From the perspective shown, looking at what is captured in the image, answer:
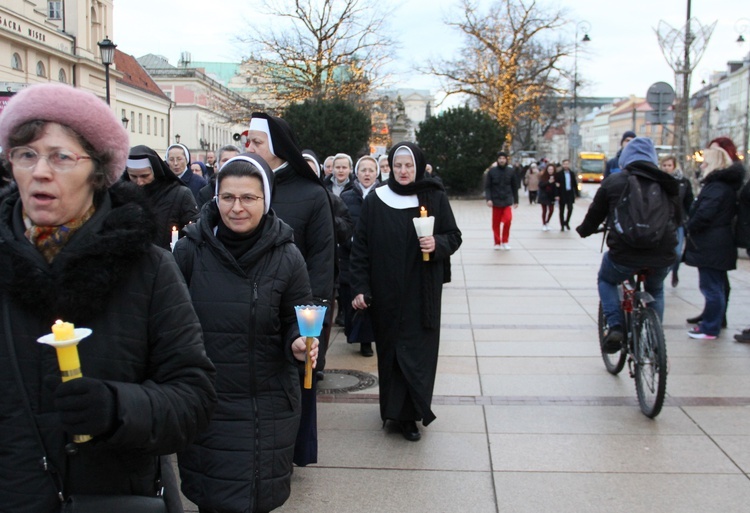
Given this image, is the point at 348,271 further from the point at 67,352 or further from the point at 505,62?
the point at 505,62

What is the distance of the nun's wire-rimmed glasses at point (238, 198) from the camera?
3490mm

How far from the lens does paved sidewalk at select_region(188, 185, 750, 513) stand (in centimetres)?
447

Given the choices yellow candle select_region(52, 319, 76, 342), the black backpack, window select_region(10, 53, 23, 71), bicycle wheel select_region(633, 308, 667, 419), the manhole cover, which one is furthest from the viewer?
window select_region(10, 53, 23, 71)

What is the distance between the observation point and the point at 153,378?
6.84ft

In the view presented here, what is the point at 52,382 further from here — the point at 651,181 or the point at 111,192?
the point at 651,181

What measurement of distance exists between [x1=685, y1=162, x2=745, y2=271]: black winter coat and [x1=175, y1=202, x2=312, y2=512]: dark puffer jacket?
6068mm

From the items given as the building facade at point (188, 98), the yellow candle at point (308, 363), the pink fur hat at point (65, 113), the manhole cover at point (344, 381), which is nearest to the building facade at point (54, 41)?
the building facade at point (188, 98)

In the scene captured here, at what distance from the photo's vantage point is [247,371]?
335cm

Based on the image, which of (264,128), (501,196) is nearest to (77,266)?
(264,128)

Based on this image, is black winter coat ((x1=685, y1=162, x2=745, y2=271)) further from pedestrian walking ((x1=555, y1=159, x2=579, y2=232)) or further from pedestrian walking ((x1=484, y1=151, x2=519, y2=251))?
pedestrian walking ((x1=555, y1=159, x2=579, y2=232))

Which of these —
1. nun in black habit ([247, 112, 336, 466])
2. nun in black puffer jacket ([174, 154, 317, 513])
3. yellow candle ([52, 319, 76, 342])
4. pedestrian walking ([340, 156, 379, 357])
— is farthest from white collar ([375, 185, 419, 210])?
yellow candle ([52, 319, 76, 342])

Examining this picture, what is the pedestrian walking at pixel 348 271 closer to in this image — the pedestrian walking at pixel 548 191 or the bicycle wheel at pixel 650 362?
the bicycle wheel at pixel 650 362

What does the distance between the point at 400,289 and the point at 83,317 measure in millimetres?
3698

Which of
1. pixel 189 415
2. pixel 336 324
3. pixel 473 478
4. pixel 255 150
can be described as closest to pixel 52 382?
pixel 189 415
